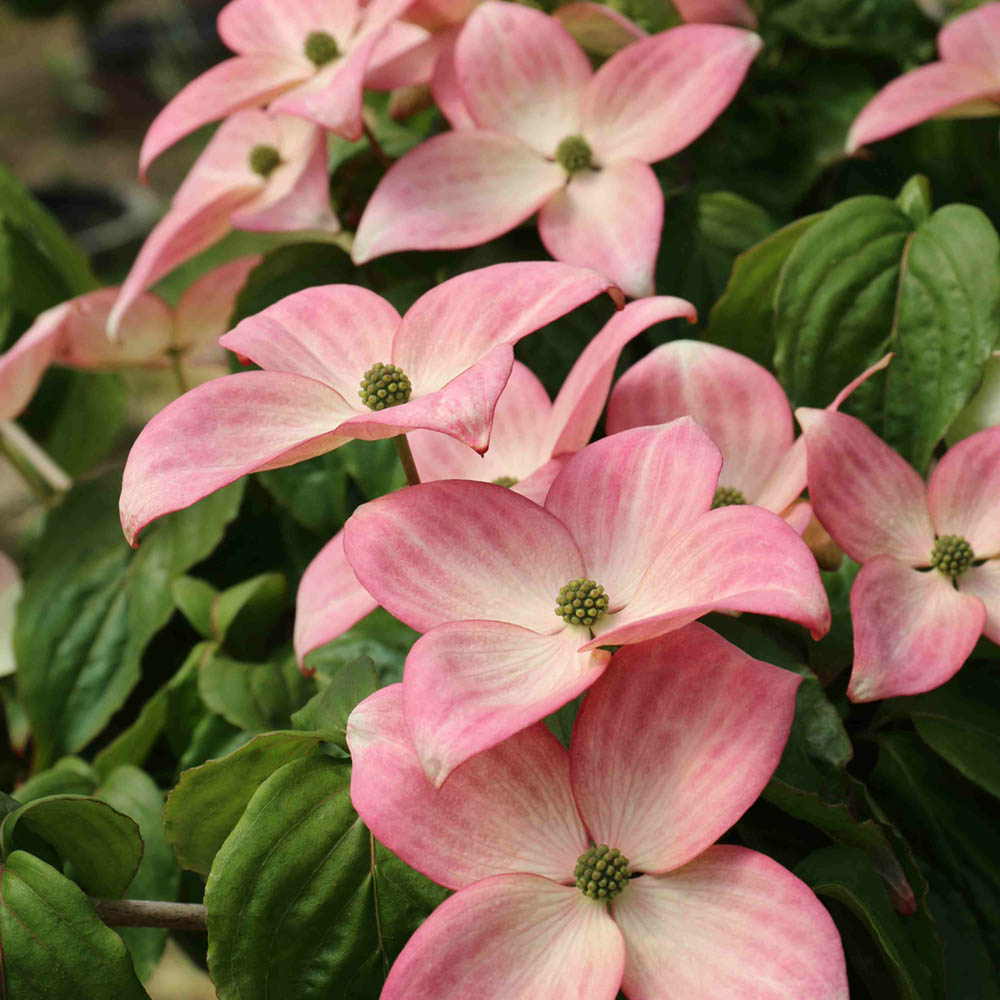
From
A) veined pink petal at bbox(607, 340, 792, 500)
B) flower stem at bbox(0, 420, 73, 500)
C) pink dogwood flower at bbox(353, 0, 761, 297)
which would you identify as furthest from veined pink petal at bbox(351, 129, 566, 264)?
flower stem at bbox(0, 420, 73, 500)

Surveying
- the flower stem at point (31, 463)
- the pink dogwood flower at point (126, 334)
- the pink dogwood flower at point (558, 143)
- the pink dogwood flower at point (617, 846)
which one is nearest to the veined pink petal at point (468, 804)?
the pink dogwood flower at point (617, 846)

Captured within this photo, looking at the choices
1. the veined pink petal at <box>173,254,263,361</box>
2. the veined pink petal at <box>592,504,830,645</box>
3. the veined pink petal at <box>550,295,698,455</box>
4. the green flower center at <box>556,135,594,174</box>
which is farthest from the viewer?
the veined pink petal at <box>173,254,263,361</box>

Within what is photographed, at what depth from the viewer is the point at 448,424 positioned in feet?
1.00

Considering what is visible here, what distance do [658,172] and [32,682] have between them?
0.41 metres

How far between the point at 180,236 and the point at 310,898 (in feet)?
1.04

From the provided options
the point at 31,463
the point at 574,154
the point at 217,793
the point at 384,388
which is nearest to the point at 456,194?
the point at 574,154

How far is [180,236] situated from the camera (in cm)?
53

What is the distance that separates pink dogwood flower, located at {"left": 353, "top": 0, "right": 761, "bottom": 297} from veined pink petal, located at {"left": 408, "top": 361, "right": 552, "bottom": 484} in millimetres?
61

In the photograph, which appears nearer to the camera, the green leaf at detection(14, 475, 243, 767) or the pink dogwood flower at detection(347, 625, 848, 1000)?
the pink dogwood flower at detection(347, 625, 848, 1000)

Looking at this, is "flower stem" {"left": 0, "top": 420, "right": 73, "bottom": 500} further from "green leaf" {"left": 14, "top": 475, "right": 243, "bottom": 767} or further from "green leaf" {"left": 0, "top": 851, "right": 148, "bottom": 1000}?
"green leaf" {"left": 0, "top": 851, "right": 148, "bottom": 1000}

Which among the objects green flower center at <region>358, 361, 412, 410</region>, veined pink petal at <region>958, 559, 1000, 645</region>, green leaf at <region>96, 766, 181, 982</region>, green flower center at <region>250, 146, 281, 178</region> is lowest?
green leaf at <region>96, 766, 181, 982</region>

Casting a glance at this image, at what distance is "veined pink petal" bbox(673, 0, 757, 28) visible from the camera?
0.57 metres

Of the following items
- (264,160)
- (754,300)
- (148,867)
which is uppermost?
(264,160)

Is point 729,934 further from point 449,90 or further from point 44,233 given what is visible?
point 44,233
